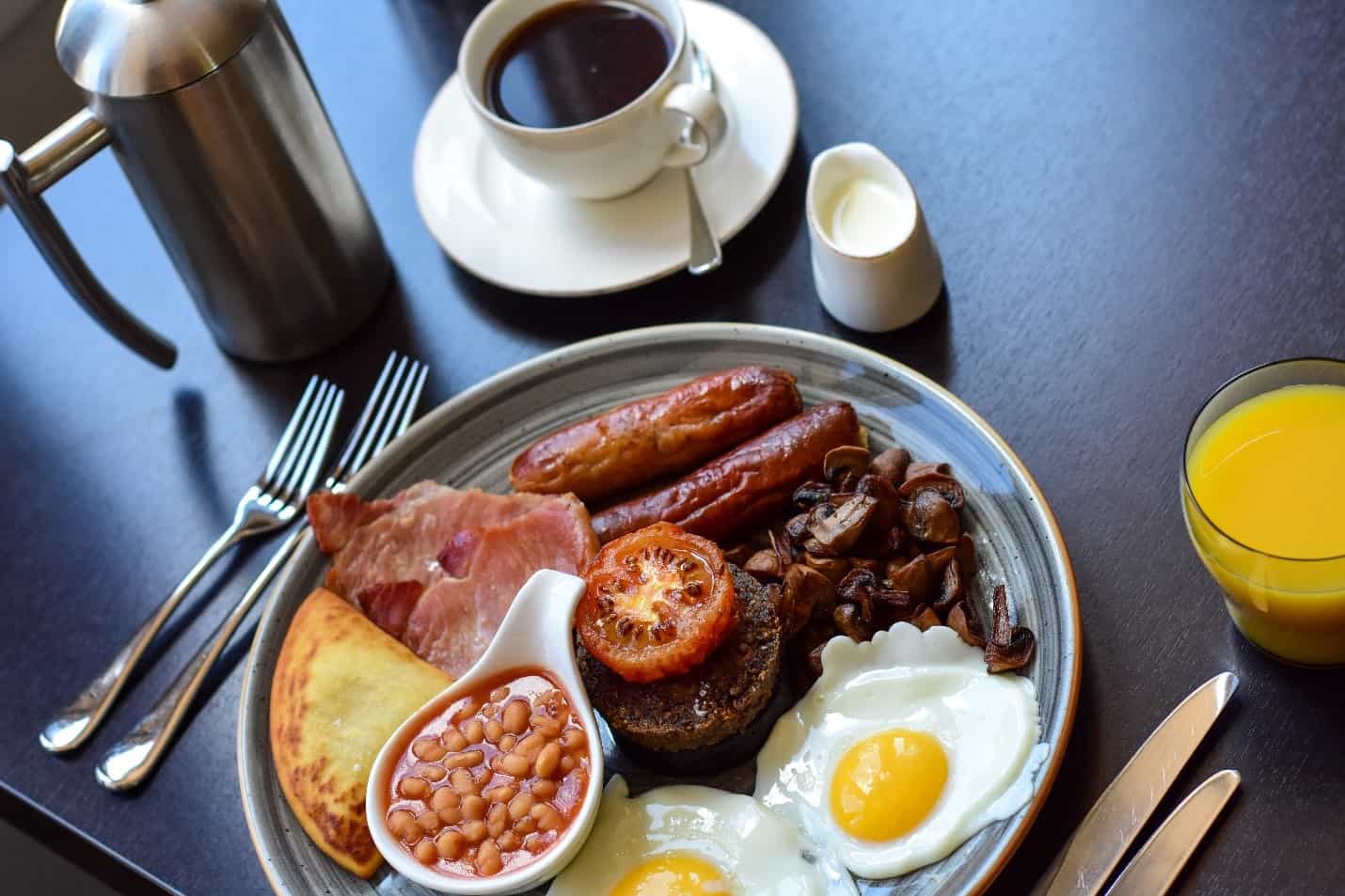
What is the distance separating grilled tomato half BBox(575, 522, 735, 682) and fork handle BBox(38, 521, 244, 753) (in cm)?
82

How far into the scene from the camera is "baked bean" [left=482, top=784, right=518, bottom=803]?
5.73 feet

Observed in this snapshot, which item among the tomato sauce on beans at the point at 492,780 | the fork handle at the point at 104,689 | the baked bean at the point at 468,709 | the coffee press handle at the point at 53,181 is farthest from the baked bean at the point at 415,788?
the coffee press handle at the point at 53,181

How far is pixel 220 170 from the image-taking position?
2191mm

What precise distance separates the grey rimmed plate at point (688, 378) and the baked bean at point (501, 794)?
21 cm

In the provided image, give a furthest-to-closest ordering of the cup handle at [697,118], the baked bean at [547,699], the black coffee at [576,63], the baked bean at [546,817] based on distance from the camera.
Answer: the black coffee at [576,63]
the cup handle at [697,118]
the baked bean at [547,699]
the baked bean at [546,817]

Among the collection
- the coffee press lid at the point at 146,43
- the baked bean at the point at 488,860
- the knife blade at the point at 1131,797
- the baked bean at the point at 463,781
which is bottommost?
the knife blade at the point at 1131,797

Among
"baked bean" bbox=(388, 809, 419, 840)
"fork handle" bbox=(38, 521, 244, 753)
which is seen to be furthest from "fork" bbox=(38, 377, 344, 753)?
"baked bean" bbox=(388, 809, 419, 840)

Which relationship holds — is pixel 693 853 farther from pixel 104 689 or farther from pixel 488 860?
pixel 104 689

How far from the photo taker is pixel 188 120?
6.91 ft

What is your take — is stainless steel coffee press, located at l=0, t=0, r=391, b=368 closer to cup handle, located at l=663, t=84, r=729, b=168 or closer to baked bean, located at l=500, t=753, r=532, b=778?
cup handle, located at l=663, t=84, r=729, b=168

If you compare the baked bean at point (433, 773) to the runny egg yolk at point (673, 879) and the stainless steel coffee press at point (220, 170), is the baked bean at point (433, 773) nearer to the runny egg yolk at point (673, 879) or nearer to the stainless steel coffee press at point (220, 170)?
the runny egg yolk at point (673, 879)

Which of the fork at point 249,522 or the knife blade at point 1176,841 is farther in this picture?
the fork at point 249,522

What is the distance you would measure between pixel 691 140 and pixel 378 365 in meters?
0.73

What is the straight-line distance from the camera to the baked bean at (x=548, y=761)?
68.7 inches
